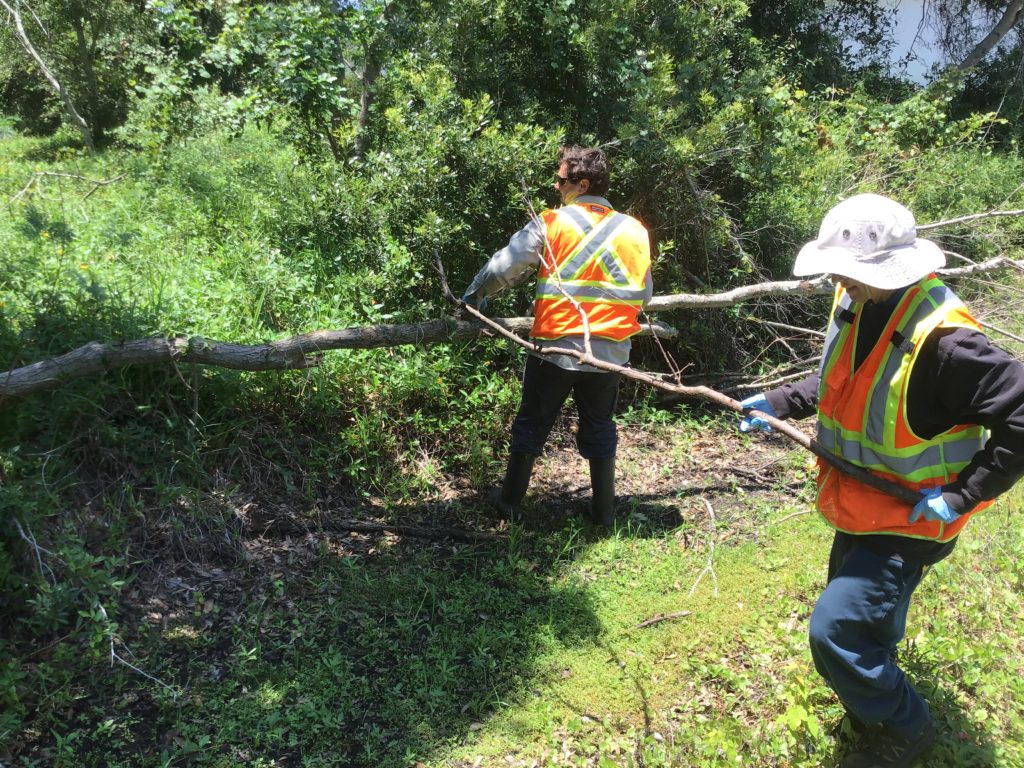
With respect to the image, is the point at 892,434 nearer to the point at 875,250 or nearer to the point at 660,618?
the point at 875,250

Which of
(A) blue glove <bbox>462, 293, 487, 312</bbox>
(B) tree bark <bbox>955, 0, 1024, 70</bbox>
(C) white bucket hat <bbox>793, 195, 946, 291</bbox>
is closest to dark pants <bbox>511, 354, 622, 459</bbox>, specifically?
(A) blue glove <bbox>462, 293, 487, 312</bbox>

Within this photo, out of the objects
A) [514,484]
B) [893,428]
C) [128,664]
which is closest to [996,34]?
[514,484]

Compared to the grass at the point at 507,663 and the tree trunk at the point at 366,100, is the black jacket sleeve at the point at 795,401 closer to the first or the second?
the grass at the point at 507,663

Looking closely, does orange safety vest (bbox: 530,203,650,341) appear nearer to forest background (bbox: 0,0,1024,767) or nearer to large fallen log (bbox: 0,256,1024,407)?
forest background (bbox: 0,0,1024,767)

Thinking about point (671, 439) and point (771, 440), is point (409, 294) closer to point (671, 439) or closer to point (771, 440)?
point (671, 439)

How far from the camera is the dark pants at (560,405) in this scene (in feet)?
13.0

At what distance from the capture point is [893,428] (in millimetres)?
2203

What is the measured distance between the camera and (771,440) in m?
5.67

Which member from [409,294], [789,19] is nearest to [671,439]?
[409,294]

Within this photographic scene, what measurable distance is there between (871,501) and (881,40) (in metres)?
Answer: 15.1

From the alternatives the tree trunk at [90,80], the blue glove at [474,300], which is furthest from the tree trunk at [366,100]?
the tree trunk at [90,80]

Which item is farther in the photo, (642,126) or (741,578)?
(642,126)

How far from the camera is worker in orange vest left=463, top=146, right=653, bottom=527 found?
3.75 m

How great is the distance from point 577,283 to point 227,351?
6.57 ft
